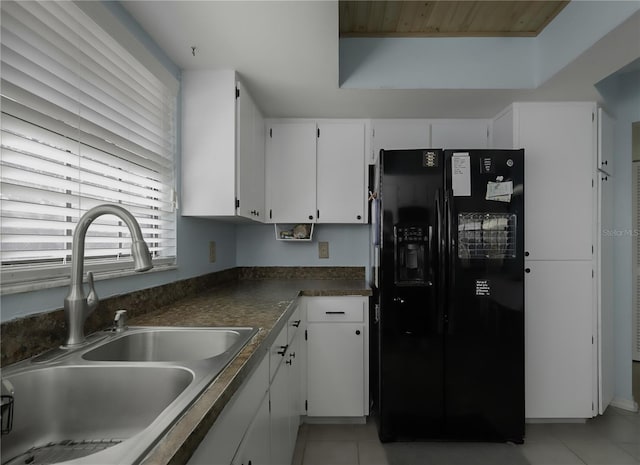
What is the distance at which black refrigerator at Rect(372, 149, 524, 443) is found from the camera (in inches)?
76.0

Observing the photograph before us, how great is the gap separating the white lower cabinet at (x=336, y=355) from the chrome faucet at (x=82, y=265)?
133cm

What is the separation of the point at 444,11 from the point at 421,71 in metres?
0.32

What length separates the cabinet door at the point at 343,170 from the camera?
8.26 feet

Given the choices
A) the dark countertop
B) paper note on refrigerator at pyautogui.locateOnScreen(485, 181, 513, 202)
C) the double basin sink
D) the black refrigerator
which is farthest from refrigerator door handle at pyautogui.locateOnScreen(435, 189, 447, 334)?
the double basin sink

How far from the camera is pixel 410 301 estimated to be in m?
1.94

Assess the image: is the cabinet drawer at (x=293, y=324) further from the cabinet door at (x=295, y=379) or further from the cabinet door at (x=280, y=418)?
the cabinet door at (x=280, y=418)

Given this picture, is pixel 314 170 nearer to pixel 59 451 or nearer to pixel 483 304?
pixel 483 304

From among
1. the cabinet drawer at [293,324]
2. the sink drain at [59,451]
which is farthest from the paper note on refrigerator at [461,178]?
the sink drain at [59,451]

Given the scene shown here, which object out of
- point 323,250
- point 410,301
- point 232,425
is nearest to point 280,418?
point 232,425

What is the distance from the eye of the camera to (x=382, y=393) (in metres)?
1.95

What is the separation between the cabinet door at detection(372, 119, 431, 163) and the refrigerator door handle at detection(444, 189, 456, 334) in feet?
2.35

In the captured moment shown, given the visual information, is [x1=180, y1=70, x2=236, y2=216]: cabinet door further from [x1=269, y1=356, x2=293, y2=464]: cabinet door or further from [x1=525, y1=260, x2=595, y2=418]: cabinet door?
[x1=525, y1=260, x2=595, y2=418]: cabinet door

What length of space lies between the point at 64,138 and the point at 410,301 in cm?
179

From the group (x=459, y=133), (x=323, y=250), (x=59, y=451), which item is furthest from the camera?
(x=323, y=250)
